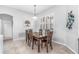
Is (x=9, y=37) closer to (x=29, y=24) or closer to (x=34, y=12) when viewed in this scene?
(x=29, y=24)

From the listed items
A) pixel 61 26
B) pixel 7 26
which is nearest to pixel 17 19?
pixel 7 26

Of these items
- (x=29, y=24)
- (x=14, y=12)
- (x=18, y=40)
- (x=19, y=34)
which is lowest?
(x=18, y=40)

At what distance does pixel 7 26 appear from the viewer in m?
2.55

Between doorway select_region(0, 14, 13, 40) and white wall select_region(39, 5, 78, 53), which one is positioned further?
white wall select_region(39, 5, 78, 53)

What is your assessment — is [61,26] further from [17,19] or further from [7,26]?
[7,26]

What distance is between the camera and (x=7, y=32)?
8.68 ft

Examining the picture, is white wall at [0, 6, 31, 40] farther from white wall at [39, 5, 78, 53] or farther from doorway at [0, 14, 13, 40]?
white wall at [39, 5, 78, 53]

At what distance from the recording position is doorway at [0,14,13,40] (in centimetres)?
256

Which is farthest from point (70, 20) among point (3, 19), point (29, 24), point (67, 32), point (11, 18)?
point (3, 19)

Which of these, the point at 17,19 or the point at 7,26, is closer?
the point at 7,26

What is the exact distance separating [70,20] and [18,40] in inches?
75.5

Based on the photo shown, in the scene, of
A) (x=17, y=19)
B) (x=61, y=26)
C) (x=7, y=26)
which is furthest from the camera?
(x=61, y=26)

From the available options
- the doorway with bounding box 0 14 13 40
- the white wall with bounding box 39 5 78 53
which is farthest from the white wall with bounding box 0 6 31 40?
the white wall with bounding box 39 5 78 53
